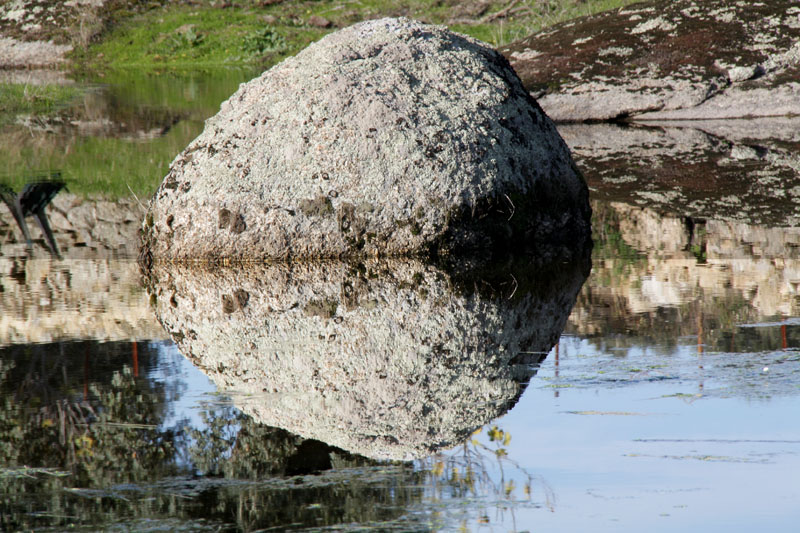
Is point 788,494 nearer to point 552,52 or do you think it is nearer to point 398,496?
point 398,496

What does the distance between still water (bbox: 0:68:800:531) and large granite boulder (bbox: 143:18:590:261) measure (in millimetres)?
368

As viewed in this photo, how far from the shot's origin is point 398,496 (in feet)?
11.6

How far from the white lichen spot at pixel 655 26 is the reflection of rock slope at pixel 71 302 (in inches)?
478

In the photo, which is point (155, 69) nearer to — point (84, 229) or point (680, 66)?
point (680, 66)

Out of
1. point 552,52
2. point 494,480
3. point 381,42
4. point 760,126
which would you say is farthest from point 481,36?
point 494,480

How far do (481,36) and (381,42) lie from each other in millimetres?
21061

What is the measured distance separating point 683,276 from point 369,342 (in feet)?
9.30

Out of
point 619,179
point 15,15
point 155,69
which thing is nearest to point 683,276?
point 619,179

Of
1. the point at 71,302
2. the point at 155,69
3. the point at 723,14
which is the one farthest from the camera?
the point at 155,69

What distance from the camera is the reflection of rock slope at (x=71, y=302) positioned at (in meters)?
6.05

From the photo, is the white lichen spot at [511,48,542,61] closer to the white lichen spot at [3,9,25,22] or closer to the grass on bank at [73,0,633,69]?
the grass on bank at [73,0,633,69]

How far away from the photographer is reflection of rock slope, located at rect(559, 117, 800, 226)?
10141 millimetres

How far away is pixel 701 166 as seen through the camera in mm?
12578

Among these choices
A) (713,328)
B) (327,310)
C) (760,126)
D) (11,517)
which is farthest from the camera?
(760,126)
